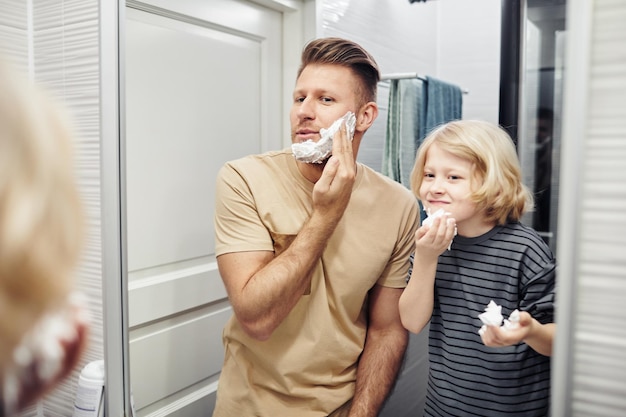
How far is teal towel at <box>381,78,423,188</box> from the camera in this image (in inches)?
50.1

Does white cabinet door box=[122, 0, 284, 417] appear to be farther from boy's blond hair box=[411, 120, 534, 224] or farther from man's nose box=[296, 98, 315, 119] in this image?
boy's blond hair box=[411, 120, 534, 224]

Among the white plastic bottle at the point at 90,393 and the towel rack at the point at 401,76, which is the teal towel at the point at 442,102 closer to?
the towel rack at the point at 401,76

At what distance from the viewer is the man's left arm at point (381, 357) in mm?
1041

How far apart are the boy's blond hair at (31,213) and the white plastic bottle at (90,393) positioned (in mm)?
785

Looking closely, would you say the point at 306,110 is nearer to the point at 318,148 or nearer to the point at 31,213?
the point at 318,148

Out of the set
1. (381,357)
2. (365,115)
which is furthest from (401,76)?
(381,357)

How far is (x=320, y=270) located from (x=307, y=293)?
50 mm

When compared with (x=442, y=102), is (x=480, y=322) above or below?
below

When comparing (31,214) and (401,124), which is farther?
(401,124)

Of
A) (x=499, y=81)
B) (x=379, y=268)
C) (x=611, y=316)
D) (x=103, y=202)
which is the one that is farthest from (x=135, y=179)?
(x=611, y=316)

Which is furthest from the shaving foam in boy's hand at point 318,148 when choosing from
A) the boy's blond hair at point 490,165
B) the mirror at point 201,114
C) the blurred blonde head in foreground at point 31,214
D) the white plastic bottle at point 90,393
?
the blurred blonde head in foreground at point 31,214

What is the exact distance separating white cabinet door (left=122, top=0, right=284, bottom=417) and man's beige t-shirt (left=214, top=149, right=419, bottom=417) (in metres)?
0.17

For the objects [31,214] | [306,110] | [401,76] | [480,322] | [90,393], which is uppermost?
[401,76]

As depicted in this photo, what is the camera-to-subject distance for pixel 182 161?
1205 millimetres
